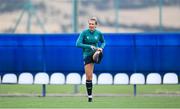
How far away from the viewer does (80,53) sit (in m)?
24.8

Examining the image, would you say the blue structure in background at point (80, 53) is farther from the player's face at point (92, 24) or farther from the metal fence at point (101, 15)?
the metal fence at point (101, 15)

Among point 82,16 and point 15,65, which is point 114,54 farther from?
point 82,16

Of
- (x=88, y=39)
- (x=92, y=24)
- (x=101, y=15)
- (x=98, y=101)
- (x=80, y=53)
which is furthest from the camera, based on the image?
(x=101, y=15)

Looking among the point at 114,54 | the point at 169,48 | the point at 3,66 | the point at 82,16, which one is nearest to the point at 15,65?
the point at 3,66

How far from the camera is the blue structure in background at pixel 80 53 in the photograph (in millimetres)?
24656

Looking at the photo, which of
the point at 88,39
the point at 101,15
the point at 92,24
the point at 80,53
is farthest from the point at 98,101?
the point at 101,15

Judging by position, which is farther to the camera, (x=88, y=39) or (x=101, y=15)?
(x=101, y=15)

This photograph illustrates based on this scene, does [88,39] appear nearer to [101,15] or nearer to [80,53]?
[80,53]

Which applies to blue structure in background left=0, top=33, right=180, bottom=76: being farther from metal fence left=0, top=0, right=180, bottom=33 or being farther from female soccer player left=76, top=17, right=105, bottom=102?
metal fence left=0, top=0, right=180, bottom=33

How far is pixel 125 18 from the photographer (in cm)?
3581

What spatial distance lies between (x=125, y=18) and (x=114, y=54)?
11022mm

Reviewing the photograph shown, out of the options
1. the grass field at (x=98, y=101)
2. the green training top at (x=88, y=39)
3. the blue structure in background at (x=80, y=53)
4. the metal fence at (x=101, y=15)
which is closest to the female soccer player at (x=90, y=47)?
the green training top at (x=88, y=39)

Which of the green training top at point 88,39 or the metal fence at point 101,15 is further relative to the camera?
the metal fence at point 101,15

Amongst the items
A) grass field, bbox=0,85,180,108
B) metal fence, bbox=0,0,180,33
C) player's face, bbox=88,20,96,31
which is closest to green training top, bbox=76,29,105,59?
player's face, bbox=88,20,96,31
